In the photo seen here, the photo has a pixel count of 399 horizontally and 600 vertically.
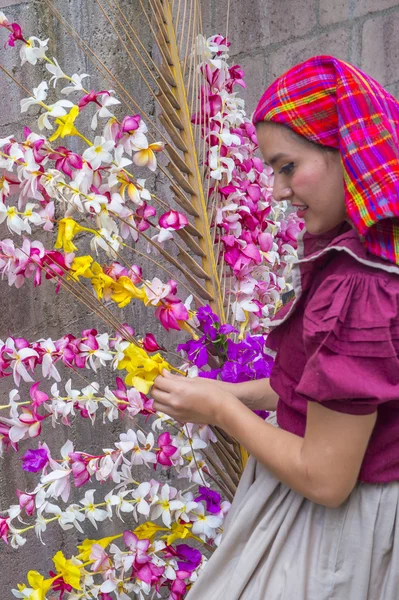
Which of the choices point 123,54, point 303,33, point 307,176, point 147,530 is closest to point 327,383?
point 307,176

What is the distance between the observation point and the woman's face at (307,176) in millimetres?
1237

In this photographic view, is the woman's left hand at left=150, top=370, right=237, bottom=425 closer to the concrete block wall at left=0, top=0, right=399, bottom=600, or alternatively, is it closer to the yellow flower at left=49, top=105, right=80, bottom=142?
the yellow flower at left=49, top=105, right=80, bottom=142

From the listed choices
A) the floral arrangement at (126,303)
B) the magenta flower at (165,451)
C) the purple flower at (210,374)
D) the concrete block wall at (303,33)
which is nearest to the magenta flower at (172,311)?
the floral arrangement at (126,303)

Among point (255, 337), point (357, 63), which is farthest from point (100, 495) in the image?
point (357, 63)

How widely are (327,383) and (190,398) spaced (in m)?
0.32

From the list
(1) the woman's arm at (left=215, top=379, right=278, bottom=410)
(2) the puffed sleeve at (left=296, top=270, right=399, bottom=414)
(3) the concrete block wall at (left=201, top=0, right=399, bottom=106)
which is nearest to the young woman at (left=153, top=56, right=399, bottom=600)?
(2) the puffed sleeve at (left=296, top=270, right=399, bottom=414)

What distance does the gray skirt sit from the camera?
1.29m

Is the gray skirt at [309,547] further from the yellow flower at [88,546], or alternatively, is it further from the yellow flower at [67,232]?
the yellow flower at [67,232]

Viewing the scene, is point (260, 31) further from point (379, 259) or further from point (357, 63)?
point (379, 259)

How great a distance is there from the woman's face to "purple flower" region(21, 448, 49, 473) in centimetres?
67

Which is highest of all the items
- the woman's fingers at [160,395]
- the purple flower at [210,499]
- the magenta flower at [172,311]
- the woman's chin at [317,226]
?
the woman's chin at [317,226]

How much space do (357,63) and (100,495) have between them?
1733 mm

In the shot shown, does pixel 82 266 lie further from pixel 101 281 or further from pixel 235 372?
pixel 235 372

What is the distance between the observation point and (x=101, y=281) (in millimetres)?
1554
